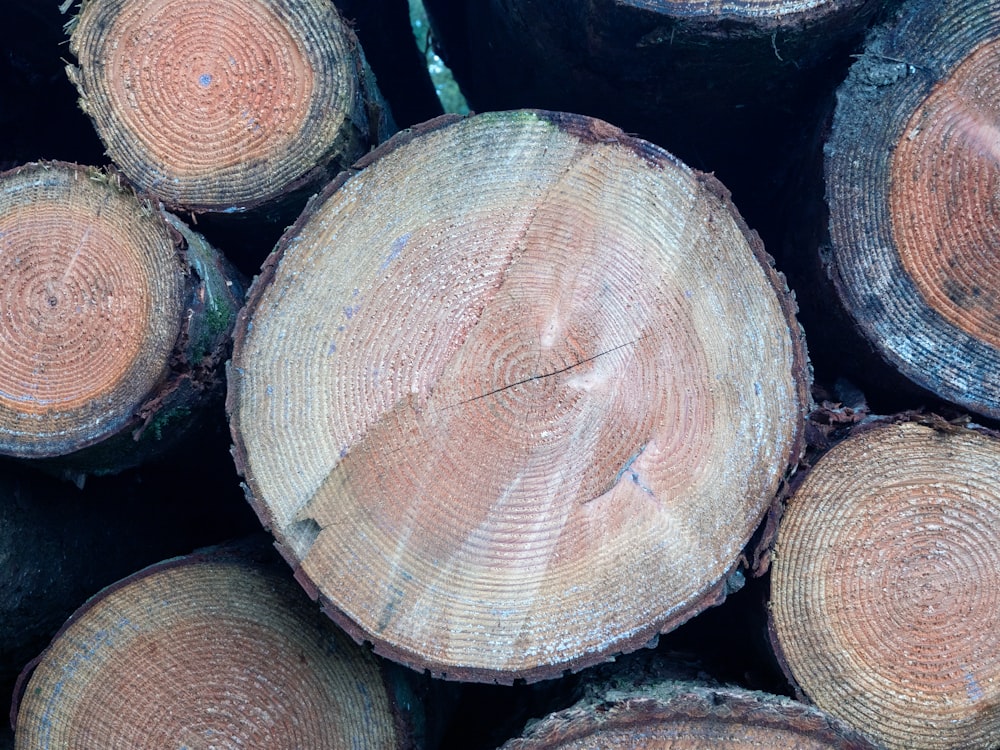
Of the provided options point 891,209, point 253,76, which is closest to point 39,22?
point 253,76

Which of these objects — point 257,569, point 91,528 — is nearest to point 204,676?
point 257,569

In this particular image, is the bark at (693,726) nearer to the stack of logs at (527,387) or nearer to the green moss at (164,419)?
the stack of logs at (527,387)

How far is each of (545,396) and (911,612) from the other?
0.98m

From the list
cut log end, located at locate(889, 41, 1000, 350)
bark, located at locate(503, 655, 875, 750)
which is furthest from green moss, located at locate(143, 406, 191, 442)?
cut log end, located at locate(889, 41, 1000, 350)

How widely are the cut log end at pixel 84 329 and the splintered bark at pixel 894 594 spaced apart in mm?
1504

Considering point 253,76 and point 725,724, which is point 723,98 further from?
point 725,724

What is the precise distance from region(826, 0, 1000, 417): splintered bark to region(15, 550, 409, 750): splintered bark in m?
1.50

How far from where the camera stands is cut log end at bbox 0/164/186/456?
5.58 feet

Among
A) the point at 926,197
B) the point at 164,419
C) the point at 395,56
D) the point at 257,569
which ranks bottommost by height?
the point at 257,569

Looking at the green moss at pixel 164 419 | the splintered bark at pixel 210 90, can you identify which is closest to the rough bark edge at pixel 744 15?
the splintered bark at pixel 210 90

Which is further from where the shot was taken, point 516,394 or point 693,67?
point 693,67

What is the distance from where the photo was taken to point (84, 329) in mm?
1700

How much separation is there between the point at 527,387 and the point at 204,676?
1.02 meters

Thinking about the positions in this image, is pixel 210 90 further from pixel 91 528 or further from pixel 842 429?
pixel 842 429
